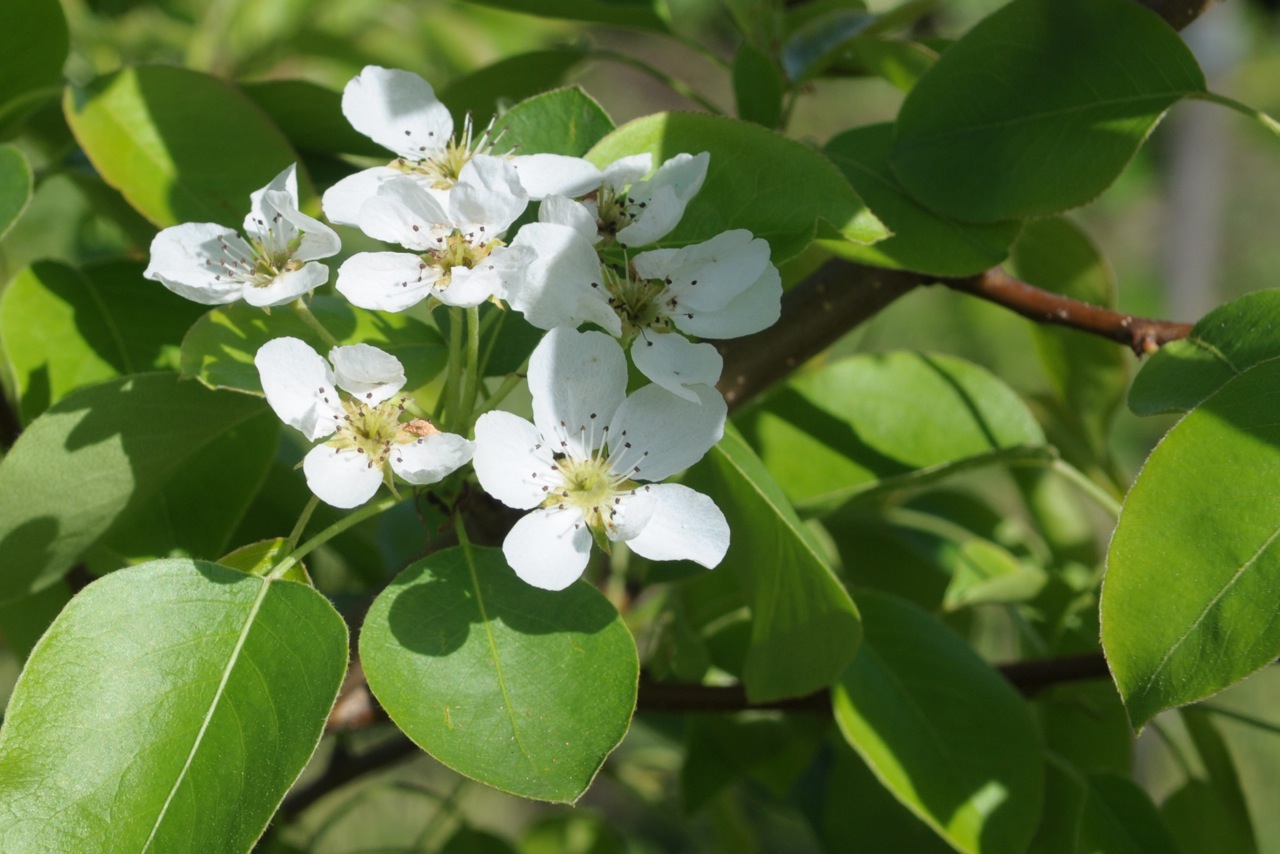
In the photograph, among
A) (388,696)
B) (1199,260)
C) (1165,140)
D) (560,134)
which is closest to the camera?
(388,696)

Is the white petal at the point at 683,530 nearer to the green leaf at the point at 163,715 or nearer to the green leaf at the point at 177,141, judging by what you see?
the green leaf at the point at 163,715

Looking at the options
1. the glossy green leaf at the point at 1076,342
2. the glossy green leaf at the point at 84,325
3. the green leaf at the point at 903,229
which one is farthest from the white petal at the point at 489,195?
the glossy green leaf at the point at 1076,342

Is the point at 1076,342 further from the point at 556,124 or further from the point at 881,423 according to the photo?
the point at 556,124

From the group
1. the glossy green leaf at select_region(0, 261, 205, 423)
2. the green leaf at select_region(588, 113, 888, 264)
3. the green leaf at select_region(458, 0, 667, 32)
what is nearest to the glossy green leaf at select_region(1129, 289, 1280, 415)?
the green leaf at select_region(588, 113, 888, 264)

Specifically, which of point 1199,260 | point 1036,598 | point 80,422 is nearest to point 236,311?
point 80,422

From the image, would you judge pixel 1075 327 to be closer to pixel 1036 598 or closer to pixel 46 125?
pixel 1036 598

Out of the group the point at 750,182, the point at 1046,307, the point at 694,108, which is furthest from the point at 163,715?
the point at 694,108
